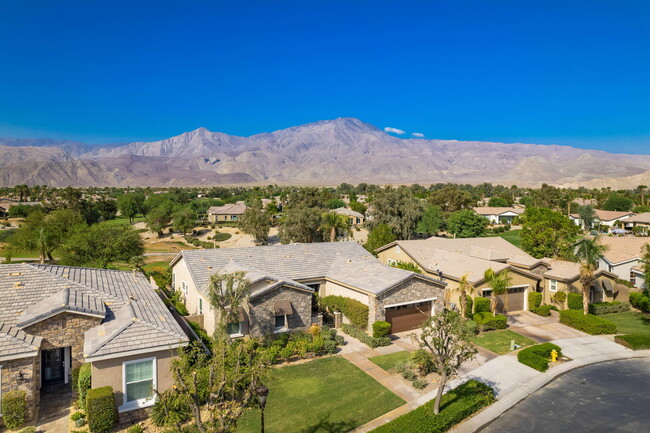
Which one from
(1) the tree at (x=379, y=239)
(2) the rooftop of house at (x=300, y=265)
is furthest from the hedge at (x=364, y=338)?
(1) the tree at (x=379, y=239)

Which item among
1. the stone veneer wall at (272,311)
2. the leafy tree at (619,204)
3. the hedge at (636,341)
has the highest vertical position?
the leafy tree at (619,204)

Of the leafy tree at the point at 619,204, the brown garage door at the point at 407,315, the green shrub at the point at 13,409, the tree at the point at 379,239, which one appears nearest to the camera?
the green shrub at the point at 13,409

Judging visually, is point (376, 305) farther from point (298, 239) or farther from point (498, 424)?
point (298, 239)

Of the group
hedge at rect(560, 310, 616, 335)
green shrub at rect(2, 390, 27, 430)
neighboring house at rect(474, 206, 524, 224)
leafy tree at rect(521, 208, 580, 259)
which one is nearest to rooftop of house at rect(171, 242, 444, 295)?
hedge at rect(560, 310, 616, 335)

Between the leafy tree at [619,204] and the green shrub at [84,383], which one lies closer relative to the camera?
the green shrub at [84,383]

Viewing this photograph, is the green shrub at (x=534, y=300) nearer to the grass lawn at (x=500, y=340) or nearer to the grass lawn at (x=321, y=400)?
the grass lawn at (x=500, y=340)
